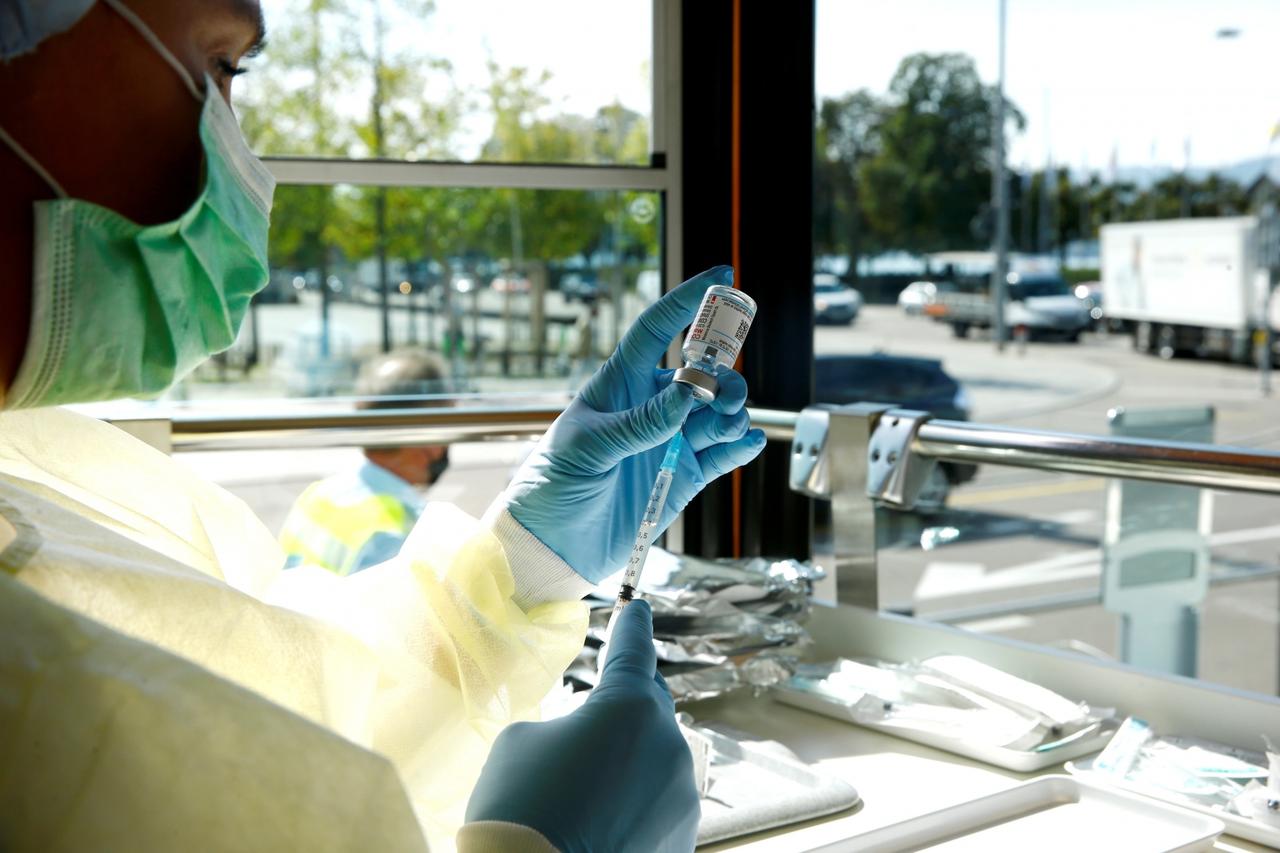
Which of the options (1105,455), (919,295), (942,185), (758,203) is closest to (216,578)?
(1105,455)

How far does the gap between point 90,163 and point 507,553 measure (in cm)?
47

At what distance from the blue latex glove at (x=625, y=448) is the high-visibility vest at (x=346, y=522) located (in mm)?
869

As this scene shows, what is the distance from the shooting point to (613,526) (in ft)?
3.45

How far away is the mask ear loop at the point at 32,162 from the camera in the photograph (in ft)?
2.04

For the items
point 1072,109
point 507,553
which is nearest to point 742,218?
point 507,553

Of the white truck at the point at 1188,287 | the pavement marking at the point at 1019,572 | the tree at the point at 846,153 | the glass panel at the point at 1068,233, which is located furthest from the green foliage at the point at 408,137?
the white truck at the point at 1188,287

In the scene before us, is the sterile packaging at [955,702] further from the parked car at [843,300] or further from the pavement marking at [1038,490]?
the pavement marking at [1038,490]

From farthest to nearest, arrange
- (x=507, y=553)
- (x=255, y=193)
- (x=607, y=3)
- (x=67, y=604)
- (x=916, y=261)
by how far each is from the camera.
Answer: (x=916, y=261), (x=607, y=3), (x=507, y=553), (x=255, y=193), (x=67, y=604)

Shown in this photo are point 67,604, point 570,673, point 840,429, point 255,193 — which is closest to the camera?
point 67,604

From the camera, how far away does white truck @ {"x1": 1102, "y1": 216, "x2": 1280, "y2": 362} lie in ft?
19.0

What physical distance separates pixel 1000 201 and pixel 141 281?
5.39 meters

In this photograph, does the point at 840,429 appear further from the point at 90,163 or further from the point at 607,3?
the point at 607,3

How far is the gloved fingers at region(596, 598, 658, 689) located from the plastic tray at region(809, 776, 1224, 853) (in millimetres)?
280

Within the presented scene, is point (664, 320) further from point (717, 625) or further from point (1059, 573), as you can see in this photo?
point (1059, 573)
